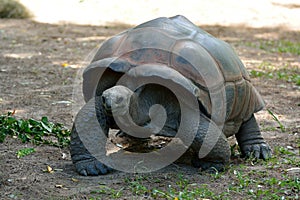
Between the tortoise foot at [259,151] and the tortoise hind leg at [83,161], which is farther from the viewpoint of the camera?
the tortoise foot at [259,151]

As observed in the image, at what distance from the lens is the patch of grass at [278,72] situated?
722 centimetres

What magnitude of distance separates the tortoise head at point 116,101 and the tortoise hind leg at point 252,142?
121 cm

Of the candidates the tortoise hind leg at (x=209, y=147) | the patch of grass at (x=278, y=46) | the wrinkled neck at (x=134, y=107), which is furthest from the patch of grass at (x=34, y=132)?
the patch of grass at (x=278, y=46)

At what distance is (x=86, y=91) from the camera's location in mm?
4223

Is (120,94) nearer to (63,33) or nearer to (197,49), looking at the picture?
(197,49)

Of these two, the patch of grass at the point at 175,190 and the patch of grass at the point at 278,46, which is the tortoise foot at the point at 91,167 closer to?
the patch of grass at the point at 175,190

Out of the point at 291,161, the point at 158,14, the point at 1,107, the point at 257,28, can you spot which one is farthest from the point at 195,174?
the point at 158,14

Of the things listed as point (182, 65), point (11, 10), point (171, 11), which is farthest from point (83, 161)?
point (171, 11)

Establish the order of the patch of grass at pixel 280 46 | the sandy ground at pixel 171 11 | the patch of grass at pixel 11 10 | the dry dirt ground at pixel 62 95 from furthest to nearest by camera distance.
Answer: the patch of grass at pixel 11 10 → the sandy ground at pixel 171 11 → the patch of grass at pixel 280 46 → the dry dirt ground at pixel 62 95

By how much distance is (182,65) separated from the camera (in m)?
3.87

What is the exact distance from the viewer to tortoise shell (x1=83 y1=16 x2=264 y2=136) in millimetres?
3857

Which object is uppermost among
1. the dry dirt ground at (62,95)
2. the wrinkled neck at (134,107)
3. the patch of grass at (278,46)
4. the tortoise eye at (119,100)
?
the tortoise eye at (119,100)

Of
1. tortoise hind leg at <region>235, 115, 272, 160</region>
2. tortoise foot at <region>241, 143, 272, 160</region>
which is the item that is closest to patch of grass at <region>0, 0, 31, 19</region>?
tortoise hind leg at <region>235, 115, 272, 160</region>

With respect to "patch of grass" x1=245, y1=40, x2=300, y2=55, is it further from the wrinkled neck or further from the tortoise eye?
the tortoise eye
